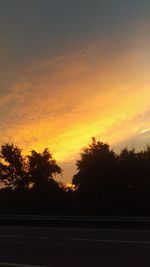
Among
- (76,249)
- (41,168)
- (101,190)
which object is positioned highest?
(41,168)

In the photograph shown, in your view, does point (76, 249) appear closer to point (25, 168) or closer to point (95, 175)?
point (95, 175)

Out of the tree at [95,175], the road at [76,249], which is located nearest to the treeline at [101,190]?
the tree at [95,175]

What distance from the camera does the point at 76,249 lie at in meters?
15.9

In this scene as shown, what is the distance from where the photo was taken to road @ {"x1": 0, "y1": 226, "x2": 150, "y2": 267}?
13.3 meters

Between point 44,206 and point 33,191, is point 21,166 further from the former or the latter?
point 44,206

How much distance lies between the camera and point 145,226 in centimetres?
2258

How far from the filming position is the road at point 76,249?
13.3 meters

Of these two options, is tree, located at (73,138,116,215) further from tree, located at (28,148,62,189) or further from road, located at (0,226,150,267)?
road, located at (0,226,150,267)

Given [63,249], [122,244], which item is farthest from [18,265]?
[122,244]

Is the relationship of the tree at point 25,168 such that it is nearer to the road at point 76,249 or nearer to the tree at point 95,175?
the tree at point 95,175

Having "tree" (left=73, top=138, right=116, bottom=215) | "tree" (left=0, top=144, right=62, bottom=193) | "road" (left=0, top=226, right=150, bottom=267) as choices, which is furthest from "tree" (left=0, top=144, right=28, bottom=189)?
"road" (left=0, top=226, right=150, bottom=267)

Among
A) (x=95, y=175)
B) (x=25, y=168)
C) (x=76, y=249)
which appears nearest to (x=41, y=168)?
(x=25, y=168)

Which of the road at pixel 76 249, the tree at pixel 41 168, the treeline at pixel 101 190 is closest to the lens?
the road at pixel 76 249

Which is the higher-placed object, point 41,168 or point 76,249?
point 41,168
